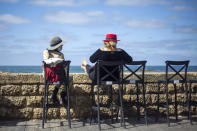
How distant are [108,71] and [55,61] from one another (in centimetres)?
104

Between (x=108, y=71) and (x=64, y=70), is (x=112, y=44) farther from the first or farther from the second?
(x=64, y=70)

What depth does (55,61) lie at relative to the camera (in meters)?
5.03

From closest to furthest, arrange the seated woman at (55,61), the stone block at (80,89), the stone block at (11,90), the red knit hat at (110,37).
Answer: the seated woman at (55,61), the red knit hat at (110,37), the stone block at (11,90), the stone block at (80,89)

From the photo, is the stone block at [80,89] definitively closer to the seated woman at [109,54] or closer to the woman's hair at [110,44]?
the seated woman at [109,54]

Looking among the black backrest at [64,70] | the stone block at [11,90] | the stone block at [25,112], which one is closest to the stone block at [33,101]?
the stone block at [25,112]

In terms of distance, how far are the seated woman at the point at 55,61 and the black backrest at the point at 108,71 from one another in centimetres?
72

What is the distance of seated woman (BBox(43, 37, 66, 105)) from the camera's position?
5035 mm

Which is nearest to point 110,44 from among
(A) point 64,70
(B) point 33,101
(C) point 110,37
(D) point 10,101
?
(C) point 110,37

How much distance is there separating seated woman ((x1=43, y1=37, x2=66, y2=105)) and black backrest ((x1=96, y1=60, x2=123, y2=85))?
2.38 feet

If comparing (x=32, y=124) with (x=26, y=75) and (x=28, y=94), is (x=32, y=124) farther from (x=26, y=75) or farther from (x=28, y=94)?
(x=26, y=75)

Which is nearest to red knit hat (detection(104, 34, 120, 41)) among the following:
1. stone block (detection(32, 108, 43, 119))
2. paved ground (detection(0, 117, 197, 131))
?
paved ground (detection(0, 117, 197, 131))

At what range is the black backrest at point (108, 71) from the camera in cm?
496

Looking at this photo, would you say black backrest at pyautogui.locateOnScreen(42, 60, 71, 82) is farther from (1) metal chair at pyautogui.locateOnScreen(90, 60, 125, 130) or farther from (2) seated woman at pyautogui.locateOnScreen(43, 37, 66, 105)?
(1) metal chair at pyautogui.locateOnScreen(90, 60, 125, 130)

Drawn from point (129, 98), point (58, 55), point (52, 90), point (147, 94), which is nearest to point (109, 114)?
point (129, 98)
